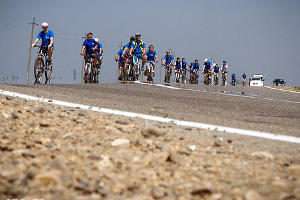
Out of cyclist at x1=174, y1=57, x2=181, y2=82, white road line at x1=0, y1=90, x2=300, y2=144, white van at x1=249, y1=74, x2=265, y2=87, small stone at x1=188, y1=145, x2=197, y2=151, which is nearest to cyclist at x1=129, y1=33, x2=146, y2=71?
white road line at x1=0, y1=90, x2=300, y2=144

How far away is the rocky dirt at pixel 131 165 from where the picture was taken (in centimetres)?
283

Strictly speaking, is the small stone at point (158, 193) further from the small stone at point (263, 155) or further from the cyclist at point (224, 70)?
the cyclist at point (224, 70)

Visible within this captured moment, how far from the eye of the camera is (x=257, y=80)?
62938 mm

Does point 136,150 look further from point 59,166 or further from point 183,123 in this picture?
point 183,123

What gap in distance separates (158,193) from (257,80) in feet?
204

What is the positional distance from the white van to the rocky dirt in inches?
2354

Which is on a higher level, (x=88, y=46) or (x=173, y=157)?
(x=88, y=46)

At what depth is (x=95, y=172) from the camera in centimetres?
314

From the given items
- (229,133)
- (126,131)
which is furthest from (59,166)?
(229,133)

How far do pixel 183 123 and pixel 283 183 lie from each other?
2.60m

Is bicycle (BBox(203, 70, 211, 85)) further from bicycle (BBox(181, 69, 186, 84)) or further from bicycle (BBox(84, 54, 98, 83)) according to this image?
bicycle (BBox(84, 54, 98, 83))

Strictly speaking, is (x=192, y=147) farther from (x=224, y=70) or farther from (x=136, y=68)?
(x=224, y=70)

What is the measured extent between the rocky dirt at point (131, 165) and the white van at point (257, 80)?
196 ft

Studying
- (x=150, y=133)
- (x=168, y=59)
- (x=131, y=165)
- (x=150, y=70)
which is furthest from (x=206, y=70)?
(x=131, y=165)
